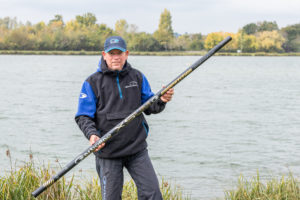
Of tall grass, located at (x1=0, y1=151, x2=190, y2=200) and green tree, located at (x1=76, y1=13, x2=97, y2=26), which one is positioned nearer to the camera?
tall grass, located at (x1=0, y1=151, x2=190, y2=200)

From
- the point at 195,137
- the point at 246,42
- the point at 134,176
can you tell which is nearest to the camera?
the point at 134,176

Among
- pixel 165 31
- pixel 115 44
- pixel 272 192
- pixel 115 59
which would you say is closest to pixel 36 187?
pixel 115 59

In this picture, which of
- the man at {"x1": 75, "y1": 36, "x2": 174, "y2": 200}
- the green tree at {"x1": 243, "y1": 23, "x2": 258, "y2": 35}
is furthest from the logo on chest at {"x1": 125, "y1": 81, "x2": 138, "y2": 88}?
the green tree at {"x1": 243, "y1": 23, "x2": 258, "y2": 35}

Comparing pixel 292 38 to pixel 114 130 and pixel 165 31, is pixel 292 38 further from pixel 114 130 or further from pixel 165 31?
pixel 114 130

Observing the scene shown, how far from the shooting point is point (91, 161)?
12.4 meters

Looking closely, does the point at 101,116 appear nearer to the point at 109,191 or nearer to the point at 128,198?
the point at 109,191

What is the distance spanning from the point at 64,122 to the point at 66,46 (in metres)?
106

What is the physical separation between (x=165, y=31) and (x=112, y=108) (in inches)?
5342

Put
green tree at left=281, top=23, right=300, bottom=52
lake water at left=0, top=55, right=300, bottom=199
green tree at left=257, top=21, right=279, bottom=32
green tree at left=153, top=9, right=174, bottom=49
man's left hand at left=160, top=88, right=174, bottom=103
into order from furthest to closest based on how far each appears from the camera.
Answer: green tree at left=257, top=21, right=279, bottom=32 → green tree at left=281, top=23, right=300, bottom=52 → green tree at left=153, top=9, right=174, bottom=49 → lake water at left=0, top=55, right=300, bottom=199 → man's left hand at left=160, top=88, right=174, bottom=103

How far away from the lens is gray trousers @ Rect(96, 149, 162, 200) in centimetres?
433

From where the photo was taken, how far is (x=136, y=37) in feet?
410

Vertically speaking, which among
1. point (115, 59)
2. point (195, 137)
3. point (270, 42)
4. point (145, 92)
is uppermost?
point (115, 59)

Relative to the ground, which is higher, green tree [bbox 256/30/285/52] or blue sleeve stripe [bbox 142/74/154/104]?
blue sleeve stripe [bbox 142/74/154/104]

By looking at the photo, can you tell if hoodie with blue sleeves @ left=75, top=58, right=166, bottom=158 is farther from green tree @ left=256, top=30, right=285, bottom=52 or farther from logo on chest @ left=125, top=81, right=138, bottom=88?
green tree @ left=256, top=30, right=285, bottom=52
